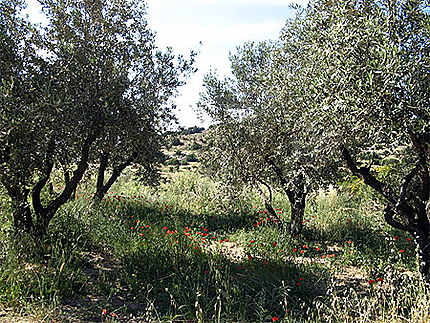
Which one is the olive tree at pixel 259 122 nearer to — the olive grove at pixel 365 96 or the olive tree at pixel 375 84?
the olive grove at pixel 365 96

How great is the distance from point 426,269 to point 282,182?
366 cm

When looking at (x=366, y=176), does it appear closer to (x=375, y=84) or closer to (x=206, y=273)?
(x=375, y=84)

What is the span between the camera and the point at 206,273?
6328 mm

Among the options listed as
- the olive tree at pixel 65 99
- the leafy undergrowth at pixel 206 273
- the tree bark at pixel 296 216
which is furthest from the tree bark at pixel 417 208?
the olive tree at pixel 65 99

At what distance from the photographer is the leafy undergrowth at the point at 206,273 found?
495 centimetres

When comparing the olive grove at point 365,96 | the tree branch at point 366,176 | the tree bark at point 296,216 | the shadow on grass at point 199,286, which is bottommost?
the shadow on grass at point 199,286

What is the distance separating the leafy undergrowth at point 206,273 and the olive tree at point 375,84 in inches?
62.0

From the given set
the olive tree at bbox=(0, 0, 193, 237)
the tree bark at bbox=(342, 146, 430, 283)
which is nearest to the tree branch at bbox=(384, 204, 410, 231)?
the tree bark at bbox=(342, 146, 430, 283)

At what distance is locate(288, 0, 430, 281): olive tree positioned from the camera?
4.57m

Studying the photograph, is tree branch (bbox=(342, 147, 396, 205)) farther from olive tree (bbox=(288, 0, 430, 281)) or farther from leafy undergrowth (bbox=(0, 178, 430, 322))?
leafy undergrowth (bbox=(0, 178, 430, 322))

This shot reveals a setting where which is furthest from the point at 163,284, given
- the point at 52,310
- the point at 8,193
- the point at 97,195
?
the point at 97,195

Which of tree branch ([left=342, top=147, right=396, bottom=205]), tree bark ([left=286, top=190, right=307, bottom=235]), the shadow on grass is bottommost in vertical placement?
the shadow on grass

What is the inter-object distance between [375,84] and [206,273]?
4.00 metres

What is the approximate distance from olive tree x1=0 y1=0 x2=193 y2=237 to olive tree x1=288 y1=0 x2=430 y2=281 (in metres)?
3.12
